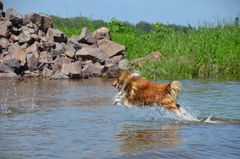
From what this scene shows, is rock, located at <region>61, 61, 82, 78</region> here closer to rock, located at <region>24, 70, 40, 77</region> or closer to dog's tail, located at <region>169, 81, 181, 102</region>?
rock, located at <region>24, 70, 40, 77</region>

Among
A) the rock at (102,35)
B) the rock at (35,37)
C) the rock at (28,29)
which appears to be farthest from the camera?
the rock at (102,35)

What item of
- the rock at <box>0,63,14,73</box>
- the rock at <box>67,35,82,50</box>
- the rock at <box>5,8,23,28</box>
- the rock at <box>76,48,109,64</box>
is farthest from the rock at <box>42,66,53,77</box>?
the rock at <box>5,8,23,28</box>

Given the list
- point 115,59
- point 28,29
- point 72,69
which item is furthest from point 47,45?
point 72,69

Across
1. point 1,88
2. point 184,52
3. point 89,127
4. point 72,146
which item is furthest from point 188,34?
point 72,146

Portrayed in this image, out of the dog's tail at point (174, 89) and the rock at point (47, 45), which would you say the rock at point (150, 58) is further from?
the dog's tail at point (174, 89)

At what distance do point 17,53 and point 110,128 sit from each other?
1381cm

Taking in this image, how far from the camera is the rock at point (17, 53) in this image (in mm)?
20884

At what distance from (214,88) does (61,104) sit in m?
5.08

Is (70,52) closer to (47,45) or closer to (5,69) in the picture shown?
(47,45)

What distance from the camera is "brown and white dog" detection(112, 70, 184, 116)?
9.41 metres

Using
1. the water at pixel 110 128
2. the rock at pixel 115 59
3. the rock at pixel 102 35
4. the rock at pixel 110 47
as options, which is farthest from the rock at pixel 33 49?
the water at pixel 110 128

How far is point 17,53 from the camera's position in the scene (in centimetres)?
2130

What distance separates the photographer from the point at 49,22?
24.0m

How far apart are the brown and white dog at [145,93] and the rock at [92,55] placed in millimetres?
11607
